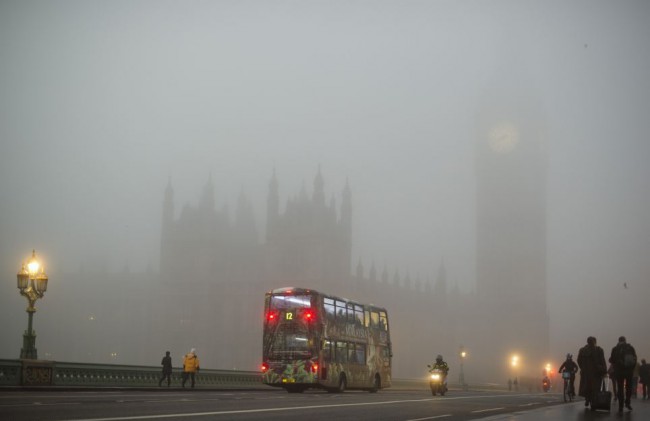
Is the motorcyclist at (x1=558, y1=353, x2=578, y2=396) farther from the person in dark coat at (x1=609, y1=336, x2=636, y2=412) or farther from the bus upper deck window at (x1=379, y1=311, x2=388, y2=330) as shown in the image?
the bus upper deck window at (x1=379, y1=311, x2=388, y2=330)

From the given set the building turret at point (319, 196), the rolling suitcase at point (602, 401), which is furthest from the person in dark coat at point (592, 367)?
the building turret at point (319, 196)

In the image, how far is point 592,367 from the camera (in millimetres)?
17781

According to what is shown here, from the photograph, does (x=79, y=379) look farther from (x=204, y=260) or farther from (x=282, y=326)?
(x=204, y=260)

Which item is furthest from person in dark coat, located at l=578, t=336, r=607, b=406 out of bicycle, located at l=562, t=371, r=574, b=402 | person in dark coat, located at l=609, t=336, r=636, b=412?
bicycle, located at l=562, t=371, r=574, b=402

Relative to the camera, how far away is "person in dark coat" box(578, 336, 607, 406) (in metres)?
17.6

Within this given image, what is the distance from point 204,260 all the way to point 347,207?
995 inches

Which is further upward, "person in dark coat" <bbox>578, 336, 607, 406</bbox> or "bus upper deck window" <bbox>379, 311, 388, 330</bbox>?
"bus upper deck window" <bbox>379, 311, 388, 330</bbox>

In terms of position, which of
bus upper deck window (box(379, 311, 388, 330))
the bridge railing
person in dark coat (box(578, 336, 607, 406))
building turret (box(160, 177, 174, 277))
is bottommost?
the bridge railing

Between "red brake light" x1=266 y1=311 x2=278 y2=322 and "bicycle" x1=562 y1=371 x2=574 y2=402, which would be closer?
"bicycle" x1=562 y1=371 x2=574 y2=402

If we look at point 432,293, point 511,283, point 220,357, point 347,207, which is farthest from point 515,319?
point 220,357

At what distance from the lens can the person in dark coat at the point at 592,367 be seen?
1756 centimetres

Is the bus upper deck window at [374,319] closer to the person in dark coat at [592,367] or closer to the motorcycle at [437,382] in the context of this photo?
the motorcycle at [437,382]

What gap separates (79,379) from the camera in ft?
103

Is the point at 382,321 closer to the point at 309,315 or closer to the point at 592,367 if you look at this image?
the point at 309,315
